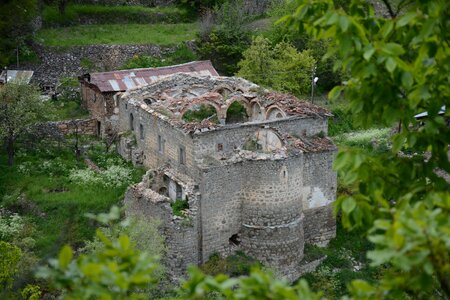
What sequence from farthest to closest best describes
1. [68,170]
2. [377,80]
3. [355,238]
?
[68,170] → [355,238] → [377,80]

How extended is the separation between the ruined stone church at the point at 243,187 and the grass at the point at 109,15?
1763cm

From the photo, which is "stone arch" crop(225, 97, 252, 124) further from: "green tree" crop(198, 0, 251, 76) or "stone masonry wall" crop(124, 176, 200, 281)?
"green tree" crop(198, 0, 251, 76)

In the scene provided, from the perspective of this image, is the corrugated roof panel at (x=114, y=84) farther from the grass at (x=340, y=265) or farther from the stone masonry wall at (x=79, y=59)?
the grass at (x=340, y=265)

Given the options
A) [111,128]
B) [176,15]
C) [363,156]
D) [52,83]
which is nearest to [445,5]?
[363,156]

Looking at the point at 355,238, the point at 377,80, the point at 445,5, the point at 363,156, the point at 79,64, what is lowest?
the point at 355,238

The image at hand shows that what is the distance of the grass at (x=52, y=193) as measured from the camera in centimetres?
2327

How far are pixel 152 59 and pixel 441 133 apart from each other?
1158 inches

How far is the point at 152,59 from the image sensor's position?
37125mm

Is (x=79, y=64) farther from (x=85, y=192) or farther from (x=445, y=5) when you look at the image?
(x=445, y=5)

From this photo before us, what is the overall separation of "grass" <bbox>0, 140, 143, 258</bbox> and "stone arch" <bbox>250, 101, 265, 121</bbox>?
4.00 m

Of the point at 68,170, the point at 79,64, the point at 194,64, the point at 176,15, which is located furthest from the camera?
the point at 176,15

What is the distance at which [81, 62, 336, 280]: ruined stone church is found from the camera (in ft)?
73.7

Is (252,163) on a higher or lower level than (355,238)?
higher

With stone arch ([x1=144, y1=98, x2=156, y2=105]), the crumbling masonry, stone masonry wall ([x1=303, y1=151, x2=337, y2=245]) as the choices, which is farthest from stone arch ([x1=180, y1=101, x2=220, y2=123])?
stone masonry wall ([x1=303, y1=151, x2=337, y2=245])
